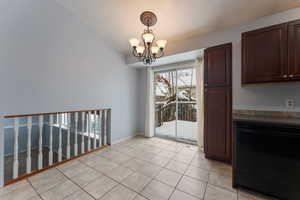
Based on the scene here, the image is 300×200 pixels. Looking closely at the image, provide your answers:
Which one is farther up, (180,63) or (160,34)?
(160,34)

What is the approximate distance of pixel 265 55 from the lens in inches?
69.0

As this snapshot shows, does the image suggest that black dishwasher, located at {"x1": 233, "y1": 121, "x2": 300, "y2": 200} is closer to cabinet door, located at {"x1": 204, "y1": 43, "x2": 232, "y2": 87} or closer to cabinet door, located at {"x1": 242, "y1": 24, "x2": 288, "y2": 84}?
cabinet door, located at {"x1": 242, "y1": 24, "x2": 288, "y2": 84}

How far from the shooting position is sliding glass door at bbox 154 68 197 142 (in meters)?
3.58

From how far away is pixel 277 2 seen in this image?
1766 mm

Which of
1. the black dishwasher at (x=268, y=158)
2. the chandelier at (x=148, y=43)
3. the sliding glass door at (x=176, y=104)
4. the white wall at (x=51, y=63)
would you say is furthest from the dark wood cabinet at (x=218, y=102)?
the white wall at (x=51, y=63)

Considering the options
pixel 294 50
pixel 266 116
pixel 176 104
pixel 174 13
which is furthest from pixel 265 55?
pixel 176 104

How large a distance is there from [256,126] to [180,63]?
2438 millimetres

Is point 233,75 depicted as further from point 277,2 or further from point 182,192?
point 182,192

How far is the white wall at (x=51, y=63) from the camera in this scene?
179cm

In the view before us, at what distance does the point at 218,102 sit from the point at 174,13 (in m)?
1.89

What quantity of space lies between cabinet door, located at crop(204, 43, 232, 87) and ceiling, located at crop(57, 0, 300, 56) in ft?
1.34

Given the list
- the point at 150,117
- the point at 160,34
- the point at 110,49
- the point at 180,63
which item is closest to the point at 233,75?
the point at 180,63

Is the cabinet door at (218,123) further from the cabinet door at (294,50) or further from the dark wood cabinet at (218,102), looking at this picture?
the cabinet door at (294,50)

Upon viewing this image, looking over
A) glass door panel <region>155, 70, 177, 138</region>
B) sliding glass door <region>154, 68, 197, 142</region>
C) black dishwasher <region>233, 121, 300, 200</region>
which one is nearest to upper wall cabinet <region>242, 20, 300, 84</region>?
black dishwasher <region>233, 121, 300, 200</region>
